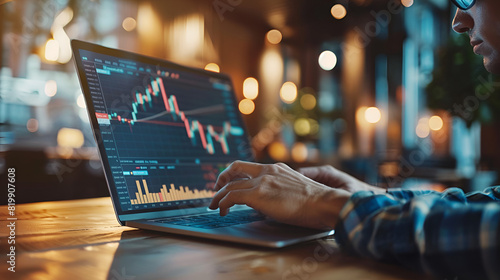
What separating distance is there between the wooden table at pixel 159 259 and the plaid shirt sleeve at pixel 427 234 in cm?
2

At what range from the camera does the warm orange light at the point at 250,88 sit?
720 cm

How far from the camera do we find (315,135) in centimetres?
729

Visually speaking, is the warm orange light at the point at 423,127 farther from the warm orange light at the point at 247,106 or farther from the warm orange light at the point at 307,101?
the warm orange light at the point at 247,106

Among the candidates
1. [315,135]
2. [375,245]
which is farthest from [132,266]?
[315,135]

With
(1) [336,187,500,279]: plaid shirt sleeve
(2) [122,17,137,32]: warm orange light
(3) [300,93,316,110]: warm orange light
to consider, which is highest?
(2) [122,17,137,32]: warm orange light

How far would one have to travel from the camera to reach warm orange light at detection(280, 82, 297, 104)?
7.53 m

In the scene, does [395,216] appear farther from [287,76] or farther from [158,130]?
[287,76]

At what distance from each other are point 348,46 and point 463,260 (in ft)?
25.4

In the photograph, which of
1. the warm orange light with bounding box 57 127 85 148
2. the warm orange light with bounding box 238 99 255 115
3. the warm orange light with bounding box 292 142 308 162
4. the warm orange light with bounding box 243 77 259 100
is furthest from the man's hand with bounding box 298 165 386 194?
the warm orange light with bounding box 292 142 308 162

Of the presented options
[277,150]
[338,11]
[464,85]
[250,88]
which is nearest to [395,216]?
[464,85]

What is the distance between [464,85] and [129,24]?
14.3 feet

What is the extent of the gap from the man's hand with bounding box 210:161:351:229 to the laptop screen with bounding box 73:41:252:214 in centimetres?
20

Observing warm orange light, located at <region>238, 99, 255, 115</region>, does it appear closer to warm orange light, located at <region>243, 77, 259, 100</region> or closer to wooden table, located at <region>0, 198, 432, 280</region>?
warm orange light, located at <region>243, 77, 259, 100</region>

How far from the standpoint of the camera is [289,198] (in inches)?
27.9
